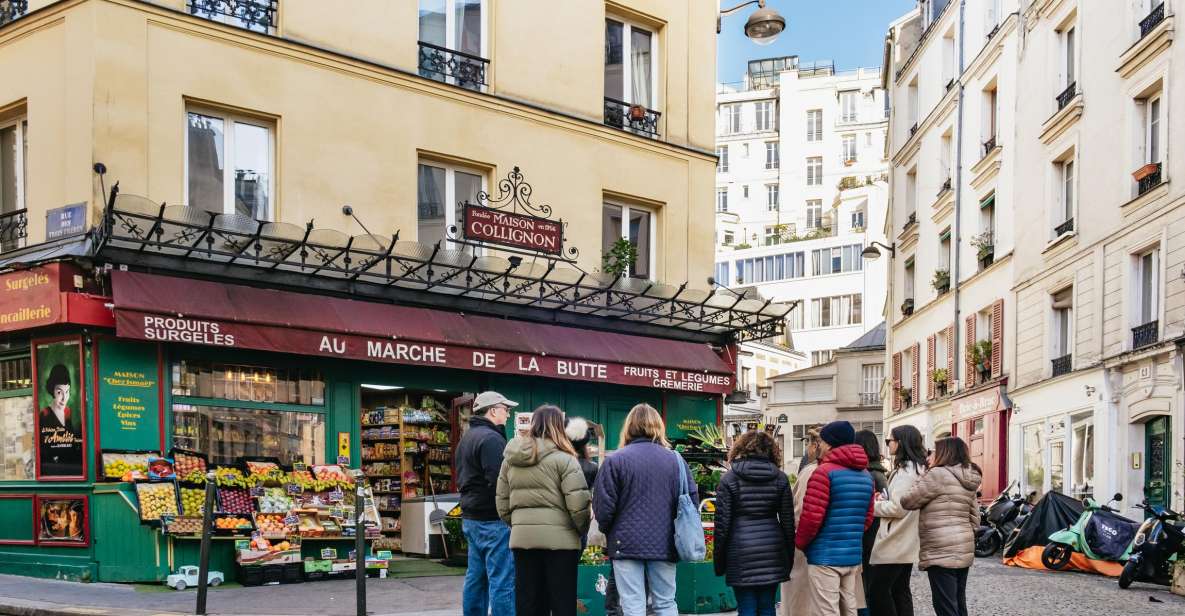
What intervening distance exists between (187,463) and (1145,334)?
1560cm

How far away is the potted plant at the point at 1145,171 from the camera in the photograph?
21.3 meters

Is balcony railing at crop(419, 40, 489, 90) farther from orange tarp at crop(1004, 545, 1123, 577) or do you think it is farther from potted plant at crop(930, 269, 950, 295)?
potted plant at crop(930, 269, 950, 295)

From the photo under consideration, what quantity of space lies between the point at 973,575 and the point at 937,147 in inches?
779

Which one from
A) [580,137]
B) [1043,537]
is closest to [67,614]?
[580,137]

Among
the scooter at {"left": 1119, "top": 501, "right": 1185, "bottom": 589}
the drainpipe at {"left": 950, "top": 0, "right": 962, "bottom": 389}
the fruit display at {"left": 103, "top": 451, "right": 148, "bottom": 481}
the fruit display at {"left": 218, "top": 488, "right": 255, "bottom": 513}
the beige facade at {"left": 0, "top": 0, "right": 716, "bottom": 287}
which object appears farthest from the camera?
the drainpipe at {"left": 950, "top": 0, "right": 962, "bottom": 389}

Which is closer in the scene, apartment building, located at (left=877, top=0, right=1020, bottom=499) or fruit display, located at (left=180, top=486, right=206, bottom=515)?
fruit display, located at (left=180, top=486, right=206, bottom=515)

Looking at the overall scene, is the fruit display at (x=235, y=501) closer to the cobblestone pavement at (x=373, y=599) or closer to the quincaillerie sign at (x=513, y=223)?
the cobblestone pavement at (x=373, y=599)

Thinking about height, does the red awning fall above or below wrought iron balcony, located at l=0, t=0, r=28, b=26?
below

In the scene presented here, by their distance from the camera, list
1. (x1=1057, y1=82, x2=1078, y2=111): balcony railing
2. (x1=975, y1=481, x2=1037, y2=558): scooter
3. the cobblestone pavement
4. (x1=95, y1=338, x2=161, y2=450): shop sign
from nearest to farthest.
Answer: the cobblestone pavement < (x1=95, y1=338, x2=161, y2=450): shop sign < (x1=975, y1=481, x2=1037, y2=558): scooter < (x1=1057, y1=82, x2=1078, y2=111): balcony railing

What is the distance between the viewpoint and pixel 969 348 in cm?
3042

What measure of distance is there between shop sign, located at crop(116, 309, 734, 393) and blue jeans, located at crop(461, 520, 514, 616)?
195 inches

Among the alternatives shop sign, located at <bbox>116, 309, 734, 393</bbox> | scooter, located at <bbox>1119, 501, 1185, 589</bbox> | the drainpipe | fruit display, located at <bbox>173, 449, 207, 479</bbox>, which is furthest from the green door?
fruit display, located at <bbox>173, 449, 207, 479</bbox>

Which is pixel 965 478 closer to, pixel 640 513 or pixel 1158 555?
pixel 640 513

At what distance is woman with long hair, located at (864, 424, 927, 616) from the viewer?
902cm
